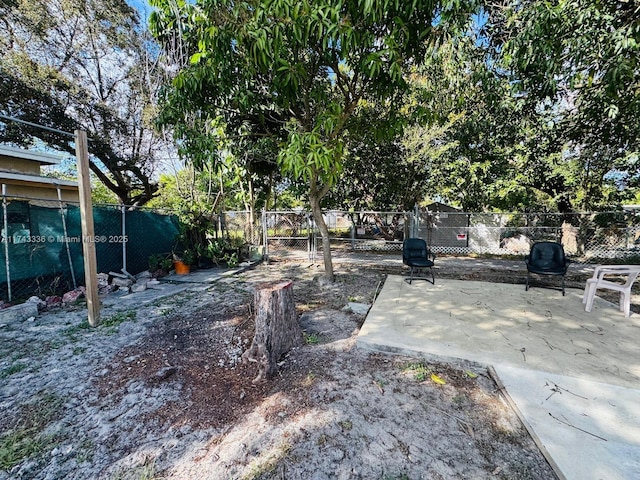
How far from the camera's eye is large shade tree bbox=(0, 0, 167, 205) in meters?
7.15

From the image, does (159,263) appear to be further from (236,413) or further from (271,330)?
(236,413)

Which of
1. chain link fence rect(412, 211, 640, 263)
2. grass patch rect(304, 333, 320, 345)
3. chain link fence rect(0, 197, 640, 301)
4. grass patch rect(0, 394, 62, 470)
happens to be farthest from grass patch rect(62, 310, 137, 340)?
chain link fence rect(412, 211, 640, 263)

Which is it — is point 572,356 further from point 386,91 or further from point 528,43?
point 386,91

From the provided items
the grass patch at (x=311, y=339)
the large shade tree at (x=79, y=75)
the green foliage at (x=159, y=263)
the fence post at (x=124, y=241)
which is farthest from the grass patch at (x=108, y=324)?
the large shade tree at (x=79, y=75)

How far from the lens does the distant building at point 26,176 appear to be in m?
4.80

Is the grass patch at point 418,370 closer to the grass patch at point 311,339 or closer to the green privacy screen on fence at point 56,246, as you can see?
the grass patch at point 311,339

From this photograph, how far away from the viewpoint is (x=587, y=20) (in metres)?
2.93

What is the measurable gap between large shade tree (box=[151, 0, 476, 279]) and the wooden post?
1394 mm

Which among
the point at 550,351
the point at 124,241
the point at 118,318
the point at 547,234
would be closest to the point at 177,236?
the point at 124,241

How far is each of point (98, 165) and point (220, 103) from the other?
8956mm

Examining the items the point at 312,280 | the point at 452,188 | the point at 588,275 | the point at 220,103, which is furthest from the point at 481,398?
the point at 452,188

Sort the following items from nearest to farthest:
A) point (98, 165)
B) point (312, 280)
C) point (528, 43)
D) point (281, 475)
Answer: point (281, 475), point (528, 43), point (312, 280), point (98, 165)

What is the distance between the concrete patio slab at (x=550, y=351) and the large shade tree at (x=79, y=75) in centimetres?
738

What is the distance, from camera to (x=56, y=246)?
4.79 meters
